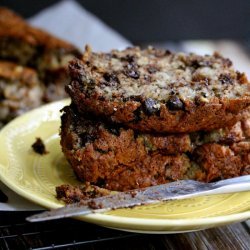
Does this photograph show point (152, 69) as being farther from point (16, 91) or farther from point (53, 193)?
point (16, 91)

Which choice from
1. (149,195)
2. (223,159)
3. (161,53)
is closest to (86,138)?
(149,195)

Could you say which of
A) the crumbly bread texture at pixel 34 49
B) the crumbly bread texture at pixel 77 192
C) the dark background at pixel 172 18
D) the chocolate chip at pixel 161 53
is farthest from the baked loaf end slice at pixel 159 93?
the dark background at pixel 172 18

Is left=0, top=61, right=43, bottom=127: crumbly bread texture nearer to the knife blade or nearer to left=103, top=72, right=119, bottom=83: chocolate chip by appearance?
left=103, top=72, right=119, bottom=83: chocolate chip

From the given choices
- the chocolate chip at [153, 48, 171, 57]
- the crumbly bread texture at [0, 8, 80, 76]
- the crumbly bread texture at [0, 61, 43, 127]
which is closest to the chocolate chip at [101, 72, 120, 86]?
the chocolate chip at [153, 48, 171, 57]

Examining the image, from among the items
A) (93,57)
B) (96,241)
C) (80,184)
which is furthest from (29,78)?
(96,241)

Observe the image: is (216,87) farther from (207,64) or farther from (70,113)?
(70,113)
